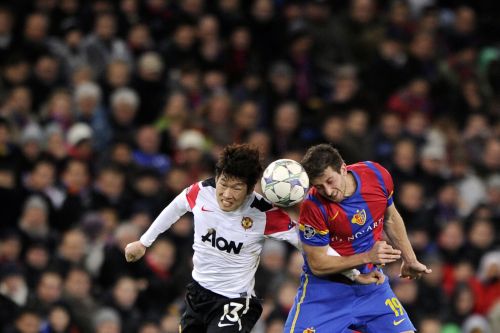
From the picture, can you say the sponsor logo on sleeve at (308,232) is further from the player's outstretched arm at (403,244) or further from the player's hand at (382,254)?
the player's outstretched arm at (403,244)

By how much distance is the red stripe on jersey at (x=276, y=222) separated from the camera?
8.38 m

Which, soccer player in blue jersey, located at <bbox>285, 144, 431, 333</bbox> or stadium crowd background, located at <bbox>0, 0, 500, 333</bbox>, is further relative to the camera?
stadium crowd background, located at <bbox>0, 0, 500, 333</bbox>

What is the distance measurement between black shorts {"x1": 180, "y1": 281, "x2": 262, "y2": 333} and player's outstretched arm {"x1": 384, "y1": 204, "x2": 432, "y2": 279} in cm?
116

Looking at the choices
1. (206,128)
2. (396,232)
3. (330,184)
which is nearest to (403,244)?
(396,232)

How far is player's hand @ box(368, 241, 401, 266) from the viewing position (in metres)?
7.83

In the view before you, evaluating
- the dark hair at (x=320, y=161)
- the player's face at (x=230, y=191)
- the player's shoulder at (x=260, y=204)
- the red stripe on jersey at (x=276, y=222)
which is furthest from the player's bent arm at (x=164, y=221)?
the dark hair at (x=320, y=161)

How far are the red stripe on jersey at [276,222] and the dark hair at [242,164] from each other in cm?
27

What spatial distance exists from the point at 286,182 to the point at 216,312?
1.23 m

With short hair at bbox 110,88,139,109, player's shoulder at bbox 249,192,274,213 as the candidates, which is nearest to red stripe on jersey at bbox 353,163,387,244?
player's shoulder at bbox 249,192,274,213

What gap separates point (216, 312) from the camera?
27.7ft

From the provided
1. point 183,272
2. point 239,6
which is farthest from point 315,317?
point 239,6

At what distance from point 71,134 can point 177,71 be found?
2.15m

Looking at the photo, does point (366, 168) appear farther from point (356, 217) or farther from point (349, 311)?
point (349, 311)

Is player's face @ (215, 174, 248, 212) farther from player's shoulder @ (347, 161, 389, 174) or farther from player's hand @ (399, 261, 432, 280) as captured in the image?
player's hand @ (399, 261, 432, 280)
